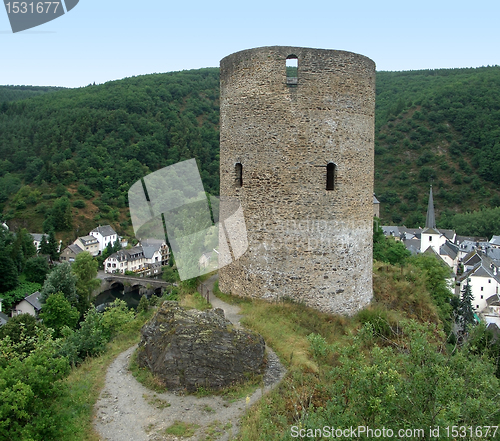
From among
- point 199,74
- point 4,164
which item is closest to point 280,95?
point 4,164

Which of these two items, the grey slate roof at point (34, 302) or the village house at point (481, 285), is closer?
the grey slate roof at point (34, 302)

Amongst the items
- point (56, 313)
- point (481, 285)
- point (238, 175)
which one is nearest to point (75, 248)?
point (56, 313)

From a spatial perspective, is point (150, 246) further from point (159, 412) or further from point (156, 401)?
point (159, 412)

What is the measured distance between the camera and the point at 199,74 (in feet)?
341

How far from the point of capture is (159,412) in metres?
6.38

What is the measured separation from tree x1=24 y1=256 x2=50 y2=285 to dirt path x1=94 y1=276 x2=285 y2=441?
44822mm

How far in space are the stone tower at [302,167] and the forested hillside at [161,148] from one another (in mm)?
54422

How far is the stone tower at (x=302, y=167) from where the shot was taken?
926 cm

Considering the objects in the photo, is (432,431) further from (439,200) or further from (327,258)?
(439,200)


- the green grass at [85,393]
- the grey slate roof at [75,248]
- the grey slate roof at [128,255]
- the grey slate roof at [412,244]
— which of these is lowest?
the grey slate roof at [128,255]

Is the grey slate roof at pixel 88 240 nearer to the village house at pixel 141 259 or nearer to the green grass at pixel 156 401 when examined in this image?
the village house at pixel 141 259

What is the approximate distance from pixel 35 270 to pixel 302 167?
152 feet

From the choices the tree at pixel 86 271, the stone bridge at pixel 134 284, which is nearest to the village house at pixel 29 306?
the tree at pixel 86 271

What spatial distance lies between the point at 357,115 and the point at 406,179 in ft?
250
